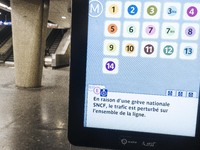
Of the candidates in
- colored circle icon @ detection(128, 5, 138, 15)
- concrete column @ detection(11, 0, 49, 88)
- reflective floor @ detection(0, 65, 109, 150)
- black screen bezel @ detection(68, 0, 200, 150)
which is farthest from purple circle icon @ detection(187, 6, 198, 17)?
concrete column @ detection(11, 0, 49, 88)

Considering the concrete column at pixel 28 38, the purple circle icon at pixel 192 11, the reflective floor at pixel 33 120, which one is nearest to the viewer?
the purple circle icon at pixel 192 11

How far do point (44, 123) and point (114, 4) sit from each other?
130 inches

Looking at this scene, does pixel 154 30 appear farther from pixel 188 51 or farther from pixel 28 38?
pixel 28 38

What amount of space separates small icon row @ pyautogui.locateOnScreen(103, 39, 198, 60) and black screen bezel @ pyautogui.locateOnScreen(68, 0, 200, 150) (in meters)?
0.07

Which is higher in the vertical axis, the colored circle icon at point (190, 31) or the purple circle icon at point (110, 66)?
the colored circle icon at point (190, 31)

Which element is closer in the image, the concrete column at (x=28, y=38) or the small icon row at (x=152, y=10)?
the small icon row at (x=152, y=10)

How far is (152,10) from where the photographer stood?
73 centimetres

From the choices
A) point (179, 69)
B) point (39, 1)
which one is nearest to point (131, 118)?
point (179, 69)

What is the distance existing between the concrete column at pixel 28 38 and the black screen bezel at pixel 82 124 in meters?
6.65

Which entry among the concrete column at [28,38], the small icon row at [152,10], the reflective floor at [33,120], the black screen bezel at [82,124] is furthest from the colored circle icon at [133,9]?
the concrete column at [28,38]

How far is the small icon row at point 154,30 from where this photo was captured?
73 centimetres

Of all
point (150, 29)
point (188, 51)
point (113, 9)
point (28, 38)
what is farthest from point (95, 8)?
point (28, 38)

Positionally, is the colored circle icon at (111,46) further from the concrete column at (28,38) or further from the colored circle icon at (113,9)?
the concrete column at (28,38)

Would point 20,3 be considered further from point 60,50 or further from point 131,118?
point 60,50
